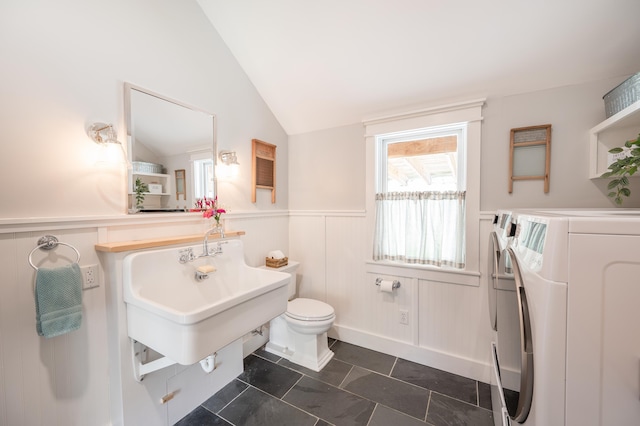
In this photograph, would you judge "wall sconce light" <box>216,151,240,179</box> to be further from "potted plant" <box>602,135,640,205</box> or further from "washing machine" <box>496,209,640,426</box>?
"potted plant" <box>602,135,640,205</box>

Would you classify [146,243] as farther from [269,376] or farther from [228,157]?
[269,376]

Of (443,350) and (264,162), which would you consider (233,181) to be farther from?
(443,350)

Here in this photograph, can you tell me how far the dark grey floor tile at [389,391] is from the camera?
1618mm

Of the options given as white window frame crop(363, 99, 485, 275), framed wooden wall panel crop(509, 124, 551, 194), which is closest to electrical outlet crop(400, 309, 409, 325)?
white window frame crop(363, 99, 485, 275)

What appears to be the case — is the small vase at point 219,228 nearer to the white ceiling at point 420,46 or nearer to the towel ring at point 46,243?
the towel ring at point 46,243

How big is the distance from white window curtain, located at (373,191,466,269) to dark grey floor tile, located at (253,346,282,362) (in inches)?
48.1

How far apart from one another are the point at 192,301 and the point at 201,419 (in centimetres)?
75

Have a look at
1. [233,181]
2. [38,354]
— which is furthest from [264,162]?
[38,354]

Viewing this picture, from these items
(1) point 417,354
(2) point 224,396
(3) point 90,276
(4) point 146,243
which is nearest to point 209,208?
(4) point 146,243

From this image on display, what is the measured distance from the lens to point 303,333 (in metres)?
1.97

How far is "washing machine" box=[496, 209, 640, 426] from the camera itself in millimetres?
524

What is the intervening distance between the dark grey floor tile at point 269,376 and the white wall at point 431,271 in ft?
2.17

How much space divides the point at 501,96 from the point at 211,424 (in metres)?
2.88

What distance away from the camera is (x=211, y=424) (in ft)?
4.96
